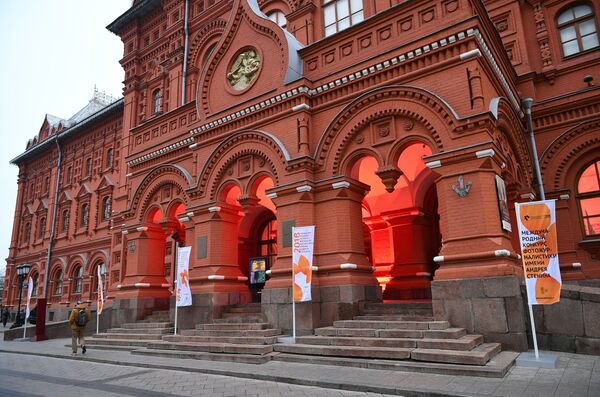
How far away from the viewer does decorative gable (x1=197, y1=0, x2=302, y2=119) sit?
12891 mm

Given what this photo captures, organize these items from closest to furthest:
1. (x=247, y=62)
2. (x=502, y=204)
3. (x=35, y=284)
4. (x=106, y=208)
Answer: (x=502, y=204)
(x=247, y=62)
(x=106, y=208)
(x=35, y=284)

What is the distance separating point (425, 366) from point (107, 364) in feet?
25.9

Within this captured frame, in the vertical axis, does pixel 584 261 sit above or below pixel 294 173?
below

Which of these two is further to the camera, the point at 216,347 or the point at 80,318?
the point at 80,318

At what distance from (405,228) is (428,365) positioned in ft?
24.4

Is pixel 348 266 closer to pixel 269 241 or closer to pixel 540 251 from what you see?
pixel 540 251

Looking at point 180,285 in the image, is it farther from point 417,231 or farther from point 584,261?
point 584,261

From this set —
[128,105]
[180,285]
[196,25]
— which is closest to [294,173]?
[180,285]

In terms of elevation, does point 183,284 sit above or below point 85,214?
below

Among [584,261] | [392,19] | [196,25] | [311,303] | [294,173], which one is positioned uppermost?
[196,25]

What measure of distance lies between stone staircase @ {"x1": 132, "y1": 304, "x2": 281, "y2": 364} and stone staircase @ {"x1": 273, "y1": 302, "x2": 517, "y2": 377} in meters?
0.55

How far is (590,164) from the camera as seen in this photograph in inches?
487

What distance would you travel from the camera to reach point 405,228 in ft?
47.1

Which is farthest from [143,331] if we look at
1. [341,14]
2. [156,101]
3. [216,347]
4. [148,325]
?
[156,101]
